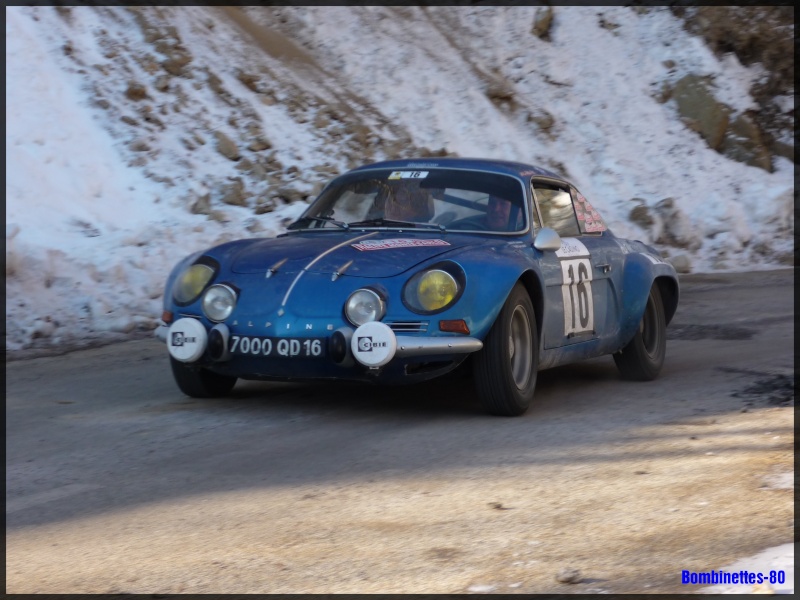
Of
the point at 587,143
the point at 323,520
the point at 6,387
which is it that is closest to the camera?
the point at 323,520

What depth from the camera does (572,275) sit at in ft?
21.9

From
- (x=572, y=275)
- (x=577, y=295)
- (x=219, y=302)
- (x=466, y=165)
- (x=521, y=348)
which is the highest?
(x=466, y=165)

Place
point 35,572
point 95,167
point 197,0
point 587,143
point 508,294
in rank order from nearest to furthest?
1. point 35,572
2. point 508,294
3. point 95,167
4. point 197,0
5. point 587,143

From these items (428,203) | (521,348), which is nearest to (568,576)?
(521,348)

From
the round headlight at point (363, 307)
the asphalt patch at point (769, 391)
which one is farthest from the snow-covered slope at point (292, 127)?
the asphalt patch at point (769, 391)

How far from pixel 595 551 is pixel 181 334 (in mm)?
2755

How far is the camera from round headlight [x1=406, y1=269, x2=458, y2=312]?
567 centimetres

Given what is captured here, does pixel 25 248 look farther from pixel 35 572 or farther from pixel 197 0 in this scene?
pixel 197 0

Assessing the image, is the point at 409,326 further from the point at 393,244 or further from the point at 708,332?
the point at 708,332

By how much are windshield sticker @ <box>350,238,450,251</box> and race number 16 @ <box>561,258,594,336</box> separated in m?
0.83

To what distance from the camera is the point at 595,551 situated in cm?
383

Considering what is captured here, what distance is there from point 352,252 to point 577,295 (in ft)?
4.60

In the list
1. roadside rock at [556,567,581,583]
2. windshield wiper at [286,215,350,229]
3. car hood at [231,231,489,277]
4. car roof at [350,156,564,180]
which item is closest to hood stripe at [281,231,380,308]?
car hood at [231,231,489,277]

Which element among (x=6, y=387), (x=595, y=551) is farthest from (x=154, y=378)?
(x=595, y=551)
